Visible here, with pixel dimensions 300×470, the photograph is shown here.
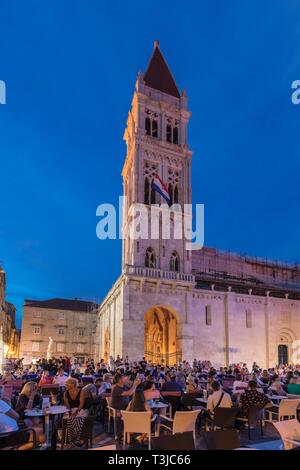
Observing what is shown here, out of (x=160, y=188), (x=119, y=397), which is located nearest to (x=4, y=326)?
(x=160, y=188)

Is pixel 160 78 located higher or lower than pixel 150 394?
higher

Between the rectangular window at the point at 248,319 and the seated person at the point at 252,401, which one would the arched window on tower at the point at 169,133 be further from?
the seated person at the point at 252,401

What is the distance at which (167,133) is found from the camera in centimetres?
3531

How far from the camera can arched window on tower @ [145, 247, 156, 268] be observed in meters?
30.2

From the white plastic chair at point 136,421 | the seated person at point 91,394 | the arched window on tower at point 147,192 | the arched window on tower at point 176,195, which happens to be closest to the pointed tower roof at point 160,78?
the arched window on tower at point 176,195

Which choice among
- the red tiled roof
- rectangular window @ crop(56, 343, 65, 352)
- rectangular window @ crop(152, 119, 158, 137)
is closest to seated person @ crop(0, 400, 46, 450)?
rectangular window @ crop(152, 119, 158, 137)

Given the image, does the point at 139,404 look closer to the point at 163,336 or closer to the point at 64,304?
the point at 163,336

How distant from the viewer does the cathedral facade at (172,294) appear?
28281 mm

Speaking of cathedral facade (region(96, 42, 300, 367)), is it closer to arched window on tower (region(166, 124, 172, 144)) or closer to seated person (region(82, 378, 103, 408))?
arched window on tower (region(166, 124, 172, 144))

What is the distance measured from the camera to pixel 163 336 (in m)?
32.5

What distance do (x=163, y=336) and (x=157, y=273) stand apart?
6.82 metres

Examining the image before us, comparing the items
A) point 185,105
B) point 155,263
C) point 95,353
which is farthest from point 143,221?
point 95,353

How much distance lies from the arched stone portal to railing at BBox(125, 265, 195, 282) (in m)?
2.35

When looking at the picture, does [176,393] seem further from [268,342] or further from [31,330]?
[31,330]
